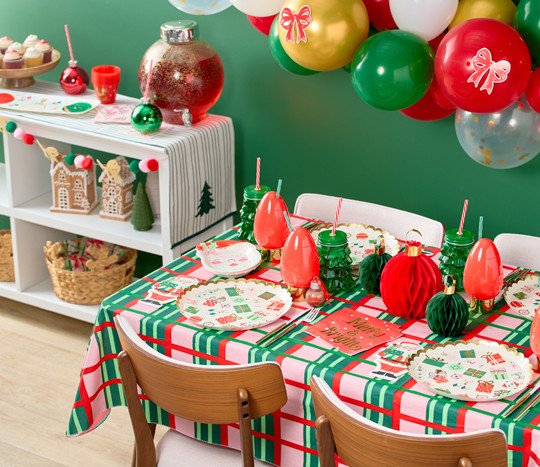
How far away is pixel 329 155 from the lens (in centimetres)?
299

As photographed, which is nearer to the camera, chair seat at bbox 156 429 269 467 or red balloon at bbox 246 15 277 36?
chair seat at bbox 156 429 269 467

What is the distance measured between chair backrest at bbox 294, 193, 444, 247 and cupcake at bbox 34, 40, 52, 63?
3.92 feet

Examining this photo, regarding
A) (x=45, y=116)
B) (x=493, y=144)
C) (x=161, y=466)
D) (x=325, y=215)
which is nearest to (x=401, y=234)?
(x=325, y=215)

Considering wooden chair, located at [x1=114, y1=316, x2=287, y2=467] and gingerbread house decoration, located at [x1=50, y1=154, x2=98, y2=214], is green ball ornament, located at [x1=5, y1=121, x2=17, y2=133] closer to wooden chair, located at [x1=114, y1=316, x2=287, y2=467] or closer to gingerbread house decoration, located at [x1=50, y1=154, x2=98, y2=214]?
gingerbread house decoration, located at [x1=50, y1=154, x2=98, y2=214]

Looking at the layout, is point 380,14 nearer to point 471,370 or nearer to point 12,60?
point 471,370

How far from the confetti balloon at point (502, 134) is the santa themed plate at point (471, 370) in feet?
1.93

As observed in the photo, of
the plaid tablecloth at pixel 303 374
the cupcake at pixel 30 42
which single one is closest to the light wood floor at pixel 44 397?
the plaid tablecloth at pixel 303 374

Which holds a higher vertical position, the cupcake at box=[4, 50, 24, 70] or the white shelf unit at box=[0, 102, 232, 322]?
the cupcake at box=[4, 50, 24, 70]

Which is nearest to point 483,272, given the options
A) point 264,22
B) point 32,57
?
point 264,22

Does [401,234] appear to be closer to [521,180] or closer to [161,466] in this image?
[521,180]

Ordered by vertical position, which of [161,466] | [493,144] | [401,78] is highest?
[401,78]

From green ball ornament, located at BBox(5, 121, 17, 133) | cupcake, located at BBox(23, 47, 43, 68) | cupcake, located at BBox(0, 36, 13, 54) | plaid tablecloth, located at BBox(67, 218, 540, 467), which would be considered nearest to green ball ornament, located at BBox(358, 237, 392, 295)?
plaid tablecloth, located at BBox(67, 218, 540, 467)

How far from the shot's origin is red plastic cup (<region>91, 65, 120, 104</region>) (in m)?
2.99

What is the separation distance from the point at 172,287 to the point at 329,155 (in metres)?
1.09
